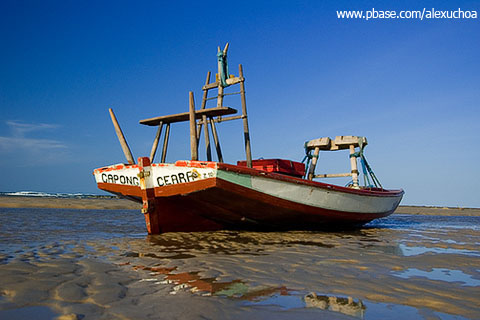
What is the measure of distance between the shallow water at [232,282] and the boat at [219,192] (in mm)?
1387

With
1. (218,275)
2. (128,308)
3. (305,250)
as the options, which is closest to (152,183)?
(305,250)

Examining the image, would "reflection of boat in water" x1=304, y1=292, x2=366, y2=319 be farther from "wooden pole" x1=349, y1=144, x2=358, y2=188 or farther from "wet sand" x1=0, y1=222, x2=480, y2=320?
"wooden pole" x1=349, y1=144, x2=358, y2=188

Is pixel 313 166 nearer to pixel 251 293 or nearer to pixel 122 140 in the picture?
pixel 122 140

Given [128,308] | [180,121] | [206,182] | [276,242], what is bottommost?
[276,242]

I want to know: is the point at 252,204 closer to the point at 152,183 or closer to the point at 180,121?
the point at 152,183

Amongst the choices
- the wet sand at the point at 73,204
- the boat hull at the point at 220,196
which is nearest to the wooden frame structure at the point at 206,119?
the boat hull at the point at 220,196

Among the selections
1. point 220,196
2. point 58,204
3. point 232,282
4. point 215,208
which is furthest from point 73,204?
point 232,282

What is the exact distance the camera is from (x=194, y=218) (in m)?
7.94

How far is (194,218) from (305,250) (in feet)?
10.3

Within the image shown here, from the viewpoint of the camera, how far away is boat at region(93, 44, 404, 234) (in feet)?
22.7

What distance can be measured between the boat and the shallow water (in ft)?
4.55

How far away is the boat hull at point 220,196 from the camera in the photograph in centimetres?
688

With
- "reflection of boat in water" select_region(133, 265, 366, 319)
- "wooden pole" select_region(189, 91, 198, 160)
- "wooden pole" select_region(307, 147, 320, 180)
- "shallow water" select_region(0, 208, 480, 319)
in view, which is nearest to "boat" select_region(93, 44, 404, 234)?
"wooden pole" select_region(189, 91, 198, 160)

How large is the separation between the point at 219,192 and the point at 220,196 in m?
0.18
